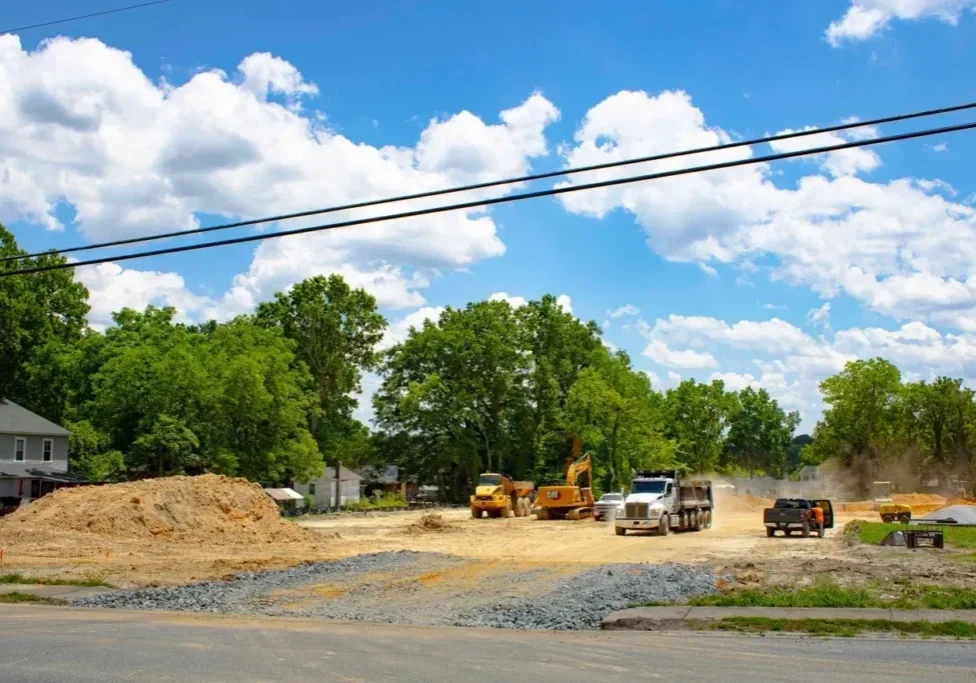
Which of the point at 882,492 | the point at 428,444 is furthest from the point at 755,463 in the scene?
the point at 428,444

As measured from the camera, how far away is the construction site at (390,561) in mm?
19609

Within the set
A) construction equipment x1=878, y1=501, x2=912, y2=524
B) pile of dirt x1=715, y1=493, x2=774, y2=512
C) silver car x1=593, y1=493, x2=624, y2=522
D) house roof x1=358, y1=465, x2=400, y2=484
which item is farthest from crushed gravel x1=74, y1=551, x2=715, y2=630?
house roof x1=358, y1=465, x2=400, y2=484

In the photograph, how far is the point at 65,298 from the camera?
8081cm

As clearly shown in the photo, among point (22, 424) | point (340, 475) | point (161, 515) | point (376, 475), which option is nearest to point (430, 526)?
point (161, 515)

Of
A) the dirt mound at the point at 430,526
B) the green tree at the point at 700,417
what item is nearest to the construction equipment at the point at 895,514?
the dirt mound at the point at 430,526

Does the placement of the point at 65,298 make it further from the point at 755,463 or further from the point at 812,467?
the point at 812,467

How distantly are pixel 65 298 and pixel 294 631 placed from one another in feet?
244

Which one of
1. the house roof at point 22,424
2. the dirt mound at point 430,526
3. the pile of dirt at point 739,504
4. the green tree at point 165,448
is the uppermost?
the house roof at point 22,424

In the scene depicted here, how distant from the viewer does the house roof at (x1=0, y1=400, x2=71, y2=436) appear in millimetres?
62906

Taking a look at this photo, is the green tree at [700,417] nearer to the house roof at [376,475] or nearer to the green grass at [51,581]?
the house roof at [376,475]

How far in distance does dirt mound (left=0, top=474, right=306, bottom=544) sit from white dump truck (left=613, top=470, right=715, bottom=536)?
15.1 m

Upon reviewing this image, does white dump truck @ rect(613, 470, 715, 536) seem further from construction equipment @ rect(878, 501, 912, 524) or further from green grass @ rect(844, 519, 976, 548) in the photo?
construction equipment @ rect(878, 501, 912, 524)

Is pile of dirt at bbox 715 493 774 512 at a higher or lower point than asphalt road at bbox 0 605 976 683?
lower

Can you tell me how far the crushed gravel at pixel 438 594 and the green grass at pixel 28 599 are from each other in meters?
0.53
